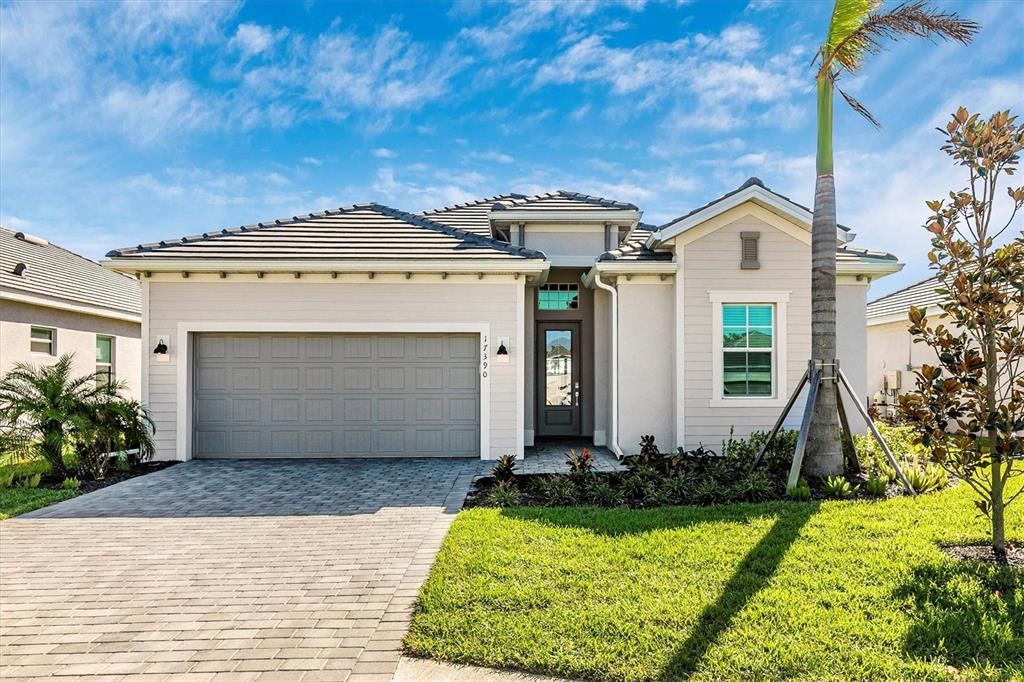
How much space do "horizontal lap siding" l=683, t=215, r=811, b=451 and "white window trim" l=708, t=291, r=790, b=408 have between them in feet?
0.22

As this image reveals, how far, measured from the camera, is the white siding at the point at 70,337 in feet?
40.6

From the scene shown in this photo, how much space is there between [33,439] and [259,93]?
8654 mm

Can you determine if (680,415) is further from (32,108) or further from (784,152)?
(32,108)

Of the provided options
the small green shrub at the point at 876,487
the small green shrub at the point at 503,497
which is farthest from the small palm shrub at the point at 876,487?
the small green shrub at the point at 503,497

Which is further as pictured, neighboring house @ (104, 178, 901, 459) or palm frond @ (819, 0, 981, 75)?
neighboring house @ (104, 178, 901, 459)

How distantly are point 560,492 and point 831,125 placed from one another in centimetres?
662

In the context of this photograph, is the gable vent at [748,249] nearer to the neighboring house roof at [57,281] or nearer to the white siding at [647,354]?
the white siding at [647,354]

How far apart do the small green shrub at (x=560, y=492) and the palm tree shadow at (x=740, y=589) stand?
7.39 feet

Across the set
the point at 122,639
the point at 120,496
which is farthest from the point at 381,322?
the point at 122,639

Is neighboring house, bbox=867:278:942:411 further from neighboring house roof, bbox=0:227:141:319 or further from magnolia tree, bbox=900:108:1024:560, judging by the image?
neighboring house roof, bbox=0:227:141:319

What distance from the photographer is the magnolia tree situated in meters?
4.51

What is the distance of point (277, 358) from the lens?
9594 millimetres

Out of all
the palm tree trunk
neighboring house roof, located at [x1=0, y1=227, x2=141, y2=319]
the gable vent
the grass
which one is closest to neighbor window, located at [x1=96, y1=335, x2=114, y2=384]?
neighboring house roof, located at [x1=0, y1=227, x2=141, y2=319]

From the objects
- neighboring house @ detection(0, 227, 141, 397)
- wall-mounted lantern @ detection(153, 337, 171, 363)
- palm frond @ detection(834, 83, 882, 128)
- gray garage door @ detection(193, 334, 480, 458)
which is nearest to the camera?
palm frond @ detection(834, 83, 882, 128)
